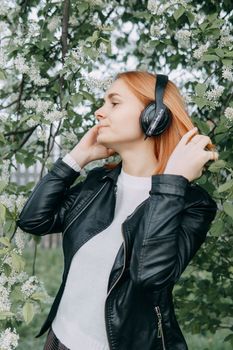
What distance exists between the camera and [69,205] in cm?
210

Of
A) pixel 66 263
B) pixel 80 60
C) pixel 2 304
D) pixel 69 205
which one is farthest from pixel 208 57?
pixel 2 304

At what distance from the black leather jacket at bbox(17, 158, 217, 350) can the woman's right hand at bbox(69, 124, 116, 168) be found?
5 centimetres

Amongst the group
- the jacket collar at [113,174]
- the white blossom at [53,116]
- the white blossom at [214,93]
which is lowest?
the jacket collar at [113,174]

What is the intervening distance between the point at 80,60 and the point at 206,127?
508 mm

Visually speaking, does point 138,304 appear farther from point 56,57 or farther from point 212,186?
point 56,57

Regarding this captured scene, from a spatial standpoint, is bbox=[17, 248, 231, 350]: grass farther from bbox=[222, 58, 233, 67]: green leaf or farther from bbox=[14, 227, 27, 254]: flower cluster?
bbox=[222, 58, 233, 67]: green leaf

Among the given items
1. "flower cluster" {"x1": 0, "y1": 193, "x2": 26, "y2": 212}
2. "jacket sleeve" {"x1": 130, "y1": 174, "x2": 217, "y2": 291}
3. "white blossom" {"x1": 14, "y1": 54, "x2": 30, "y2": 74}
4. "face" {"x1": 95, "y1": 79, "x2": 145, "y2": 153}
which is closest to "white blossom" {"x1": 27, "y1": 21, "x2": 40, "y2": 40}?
"white blossom" {"x1": 14, "y1": 54, "x2": 30, "y2": 74}

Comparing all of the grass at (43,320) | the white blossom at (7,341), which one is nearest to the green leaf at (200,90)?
the white blossom at (7,341)

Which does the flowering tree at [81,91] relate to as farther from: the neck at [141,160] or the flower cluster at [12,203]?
the neck at [141,160]

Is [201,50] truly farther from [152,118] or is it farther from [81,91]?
[152,118]

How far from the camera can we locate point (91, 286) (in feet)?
6.17

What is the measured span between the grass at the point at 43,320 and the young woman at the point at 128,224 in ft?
6.52

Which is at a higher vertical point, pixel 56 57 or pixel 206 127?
pixel 56 57

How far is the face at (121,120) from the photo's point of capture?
6.35ft
